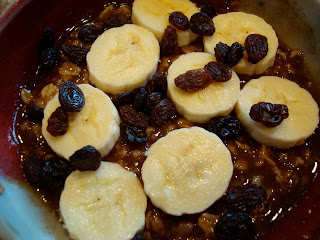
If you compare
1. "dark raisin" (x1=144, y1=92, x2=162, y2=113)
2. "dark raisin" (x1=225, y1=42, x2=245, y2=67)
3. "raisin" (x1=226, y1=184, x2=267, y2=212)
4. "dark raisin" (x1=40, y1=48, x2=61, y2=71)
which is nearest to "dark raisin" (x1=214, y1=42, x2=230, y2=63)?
"dark raisin" (x1=225, y1=42, x2=245, y2=67)

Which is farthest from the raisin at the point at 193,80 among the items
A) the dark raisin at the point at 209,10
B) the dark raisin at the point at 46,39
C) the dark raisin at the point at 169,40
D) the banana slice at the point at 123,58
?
the dark raisin at the point at 46,39

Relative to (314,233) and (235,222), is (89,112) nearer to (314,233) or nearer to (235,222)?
(235,222)

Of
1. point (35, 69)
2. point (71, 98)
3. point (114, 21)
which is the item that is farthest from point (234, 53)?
point (35, 69)

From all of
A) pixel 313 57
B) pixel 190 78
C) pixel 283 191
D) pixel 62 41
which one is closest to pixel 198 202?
pixel 283 191

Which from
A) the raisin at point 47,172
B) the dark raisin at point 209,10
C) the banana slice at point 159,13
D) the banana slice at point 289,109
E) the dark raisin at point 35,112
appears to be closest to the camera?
the raisin at point 47,172

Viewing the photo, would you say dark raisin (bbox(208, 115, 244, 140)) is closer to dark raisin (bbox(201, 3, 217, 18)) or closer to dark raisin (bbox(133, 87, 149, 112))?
dark raisin (bbox(133, 87, 149, 112))

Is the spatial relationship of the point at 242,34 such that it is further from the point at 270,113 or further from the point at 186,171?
the point at 186,171

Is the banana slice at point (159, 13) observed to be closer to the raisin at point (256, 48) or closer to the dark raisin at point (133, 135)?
the raisin at point (256, 48)
